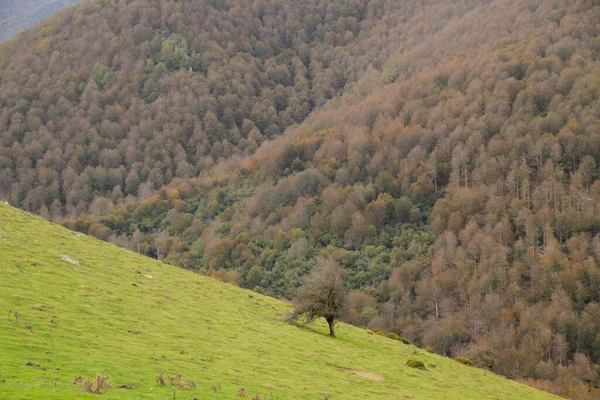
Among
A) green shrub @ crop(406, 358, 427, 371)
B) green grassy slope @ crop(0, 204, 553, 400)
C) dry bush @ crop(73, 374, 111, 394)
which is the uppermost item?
dry bush @ crop(73, 374, 111, 394)

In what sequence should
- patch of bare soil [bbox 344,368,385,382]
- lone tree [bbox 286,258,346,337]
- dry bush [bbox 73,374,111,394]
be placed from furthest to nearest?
lone tree [bbox 286,258,346,337] → patch of bare soil [bbox 344,368,385,382] → dry bush [bbox 73,374,111,394]

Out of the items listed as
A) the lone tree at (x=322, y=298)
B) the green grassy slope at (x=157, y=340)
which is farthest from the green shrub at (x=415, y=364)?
the lone tree at (x=322, y=298)

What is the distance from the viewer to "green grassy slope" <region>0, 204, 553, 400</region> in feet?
88.6

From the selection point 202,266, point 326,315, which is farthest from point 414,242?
point 326,315

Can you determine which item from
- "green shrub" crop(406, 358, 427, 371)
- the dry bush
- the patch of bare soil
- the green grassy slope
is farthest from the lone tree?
the dry bush

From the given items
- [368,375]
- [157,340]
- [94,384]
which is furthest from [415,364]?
[94,384]

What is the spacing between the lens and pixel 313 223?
193500 millimetres

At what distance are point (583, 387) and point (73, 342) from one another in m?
112

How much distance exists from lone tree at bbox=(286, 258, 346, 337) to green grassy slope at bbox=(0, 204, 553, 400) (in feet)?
6.33

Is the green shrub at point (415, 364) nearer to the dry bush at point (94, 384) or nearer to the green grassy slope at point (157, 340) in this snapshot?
the green grassy slope at point (157, 340)

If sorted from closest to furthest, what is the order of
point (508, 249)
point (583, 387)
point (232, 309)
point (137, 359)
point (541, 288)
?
1. point (137, 359)
2. point (232, 309)
3. point (583, 387)
4. point (541, 288)
5. point (508, 249)

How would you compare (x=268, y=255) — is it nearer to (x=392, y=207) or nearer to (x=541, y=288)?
(x=392, y=207)

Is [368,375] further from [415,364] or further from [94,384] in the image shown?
[94,384]

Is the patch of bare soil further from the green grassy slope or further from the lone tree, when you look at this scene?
the lone tree
